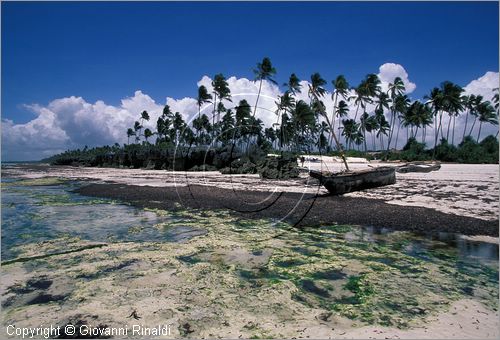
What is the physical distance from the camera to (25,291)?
21.8 feet

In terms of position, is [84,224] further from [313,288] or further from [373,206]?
[373,206]

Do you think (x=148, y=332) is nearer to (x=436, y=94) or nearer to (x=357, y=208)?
(x=357, y=208)

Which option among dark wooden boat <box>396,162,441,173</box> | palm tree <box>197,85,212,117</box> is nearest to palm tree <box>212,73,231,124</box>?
palm tree <box>197,85,212,117</box>

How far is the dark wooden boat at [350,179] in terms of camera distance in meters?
20.2

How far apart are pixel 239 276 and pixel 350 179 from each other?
15418 mm

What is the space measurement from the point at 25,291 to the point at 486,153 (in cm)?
6442

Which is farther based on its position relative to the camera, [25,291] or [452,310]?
[25,291]

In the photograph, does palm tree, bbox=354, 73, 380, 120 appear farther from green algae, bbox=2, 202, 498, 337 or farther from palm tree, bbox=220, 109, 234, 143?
green algae, bbox=2, 202, 498, 337

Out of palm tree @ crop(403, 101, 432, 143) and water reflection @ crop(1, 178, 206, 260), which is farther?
palm tree @ crop(403, 101, 432, 143)

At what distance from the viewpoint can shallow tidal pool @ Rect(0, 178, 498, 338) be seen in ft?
18.1

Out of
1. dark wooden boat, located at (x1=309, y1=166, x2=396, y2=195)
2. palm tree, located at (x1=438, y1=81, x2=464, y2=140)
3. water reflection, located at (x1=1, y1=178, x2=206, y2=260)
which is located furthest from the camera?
palm tree, located at (x1=438, y1=81, x2=464, y2=140)

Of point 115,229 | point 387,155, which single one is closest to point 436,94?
point 387,155

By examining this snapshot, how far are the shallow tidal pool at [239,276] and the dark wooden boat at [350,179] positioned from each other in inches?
319

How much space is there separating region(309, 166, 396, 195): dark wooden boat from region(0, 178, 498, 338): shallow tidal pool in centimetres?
810
